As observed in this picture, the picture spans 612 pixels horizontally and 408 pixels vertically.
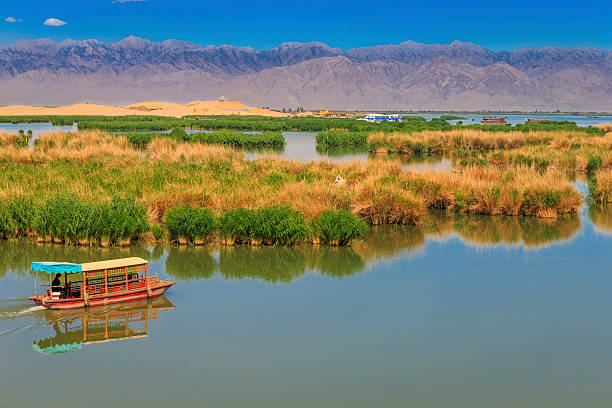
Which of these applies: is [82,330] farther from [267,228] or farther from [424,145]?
[424,145]

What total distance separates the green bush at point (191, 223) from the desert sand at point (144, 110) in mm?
95281

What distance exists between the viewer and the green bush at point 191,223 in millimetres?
16750

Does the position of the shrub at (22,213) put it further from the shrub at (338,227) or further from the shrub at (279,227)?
the shrub at (338,227)

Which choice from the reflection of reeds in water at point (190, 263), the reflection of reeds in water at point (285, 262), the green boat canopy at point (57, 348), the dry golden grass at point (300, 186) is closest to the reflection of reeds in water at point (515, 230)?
the dry golden grass at point (300, 186)

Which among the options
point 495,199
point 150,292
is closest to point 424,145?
point 495,199

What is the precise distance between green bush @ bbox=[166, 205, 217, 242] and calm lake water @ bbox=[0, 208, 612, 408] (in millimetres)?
467

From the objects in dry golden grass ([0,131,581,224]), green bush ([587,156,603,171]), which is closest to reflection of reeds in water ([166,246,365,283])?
dry golden grass ([0,131,581,224])

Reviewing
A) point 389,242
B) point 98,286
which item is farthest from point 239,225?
point 98,286

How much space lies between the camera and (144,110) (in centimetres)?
12225

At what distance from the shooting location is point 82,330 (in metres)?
11.2

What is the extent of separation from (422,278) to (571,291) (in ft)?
10.1

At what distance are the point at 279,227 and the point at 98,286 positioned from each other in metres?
5.51

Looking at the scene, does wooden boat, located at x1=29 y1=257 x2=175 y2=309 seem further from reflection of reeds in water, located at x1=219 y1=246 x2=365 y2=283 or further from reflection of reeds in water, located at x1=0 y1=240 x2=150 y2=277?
reflection of reeds in water, located at x1=0 y1=240 x2=150 y2=277

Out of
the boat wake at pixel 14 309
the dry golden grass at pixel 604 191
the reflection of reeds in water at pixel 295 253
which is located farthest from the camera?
the dry golden grass at pixel 604 191
